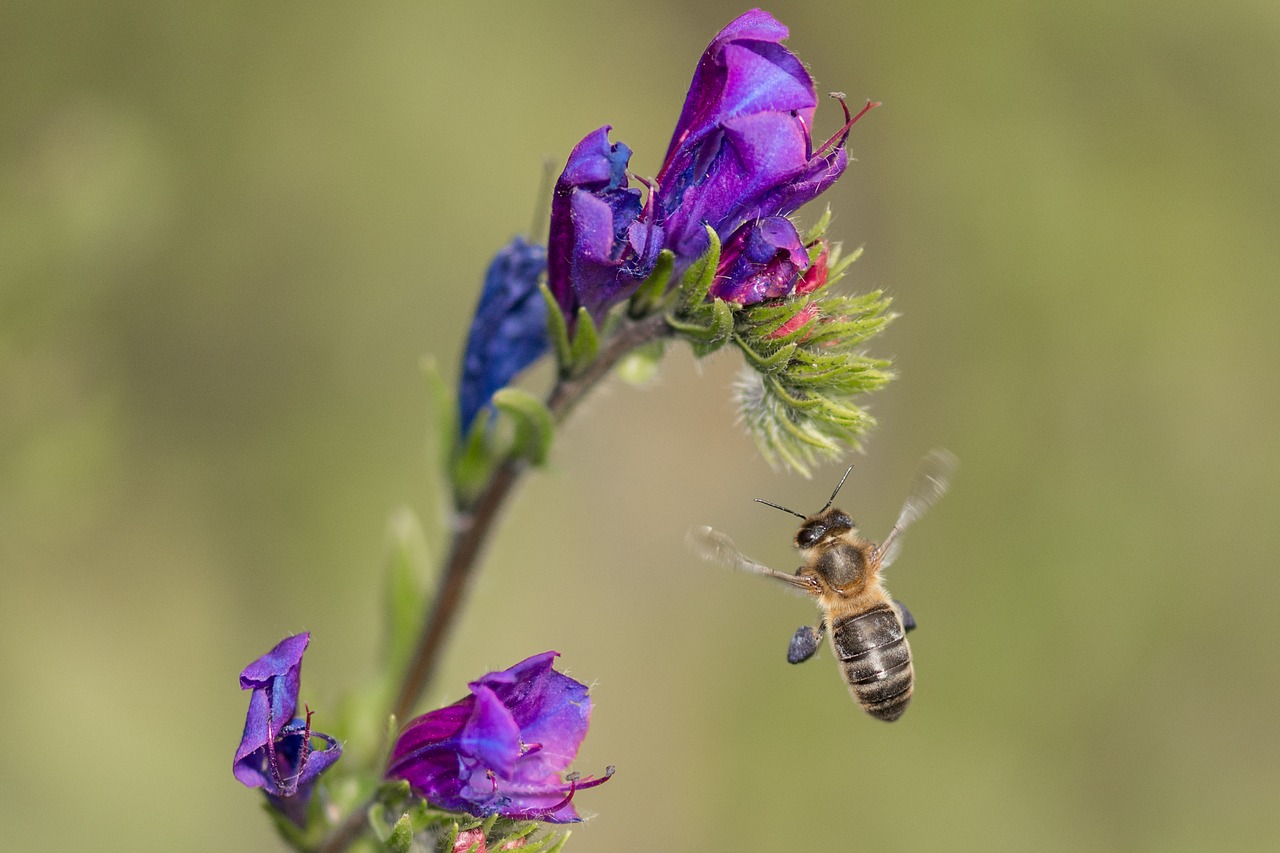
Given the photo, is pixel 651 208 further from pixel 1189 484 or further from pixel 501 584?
pixel 1189 484

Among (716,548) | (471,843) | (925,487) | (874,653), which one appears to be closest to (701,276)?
(716,548)

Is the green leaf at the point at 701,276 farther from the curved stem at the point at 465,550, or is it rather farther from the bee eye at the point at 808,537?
the bee eye at the point at 808,537

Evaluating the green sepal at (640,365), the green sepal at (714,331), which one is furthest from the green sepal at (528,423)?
the green sepal at (714,331)

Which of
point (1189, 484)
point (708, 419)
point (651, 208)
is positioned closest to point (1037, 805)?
point (1189, 484)

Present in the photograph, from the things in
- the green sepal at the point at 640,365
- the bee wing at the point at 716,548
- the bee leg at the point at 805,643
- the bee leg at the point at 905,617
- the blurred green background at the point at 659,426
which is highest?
the green sepal at the point at 640,365

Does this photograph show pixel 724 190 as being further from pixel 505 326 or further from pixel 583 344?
pixel 505 326

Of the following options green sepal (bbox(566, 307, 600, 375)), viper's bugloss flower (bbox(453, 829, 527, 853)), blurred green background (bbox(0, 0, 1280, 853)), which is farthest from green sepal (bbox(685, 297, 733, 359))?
blurred green background (bbox(0, 0, 1280, 853))

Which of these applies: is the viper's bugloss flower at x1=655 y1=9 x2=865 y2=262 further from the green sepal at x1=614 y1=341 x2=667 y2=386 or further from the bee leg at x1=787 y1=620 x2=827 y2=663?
the bee leg at x1=787 y1=620 x2=827 y2=663
